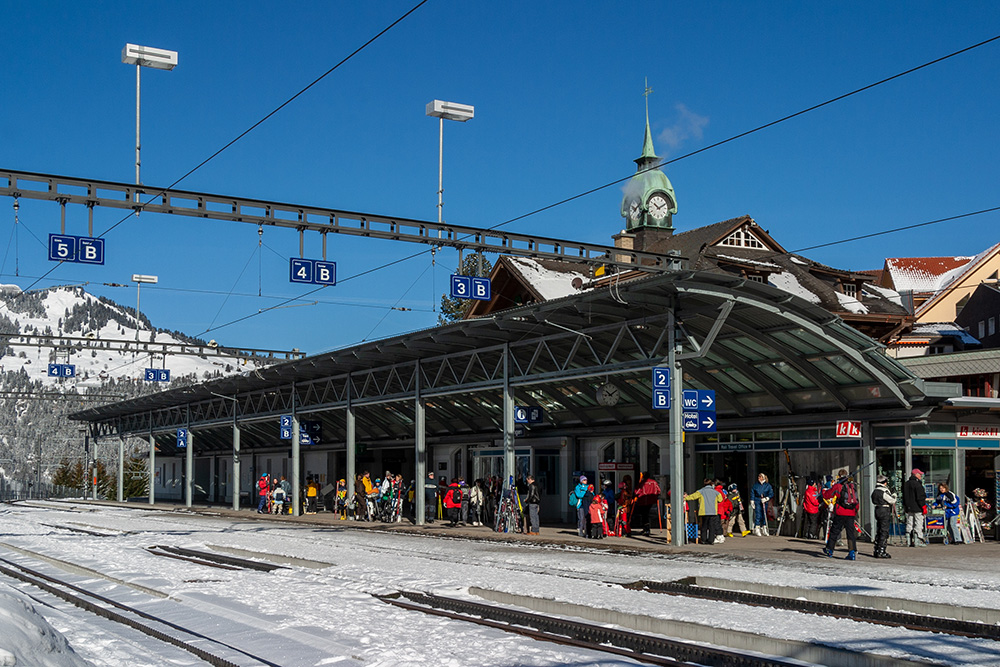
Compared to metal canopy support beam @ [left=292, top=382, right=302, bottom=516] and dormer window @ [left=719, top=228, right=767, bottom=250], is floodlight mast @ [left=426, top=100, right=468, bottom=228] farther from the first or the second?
dormer window @ [left=719, top=228, right=767, bottom=250]

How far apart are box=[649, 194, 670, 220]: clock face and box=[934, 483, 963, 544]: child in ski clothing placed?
143 ft

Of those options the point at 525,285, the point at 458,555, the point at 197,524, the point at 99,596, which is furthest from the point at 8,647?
the point at 525,285

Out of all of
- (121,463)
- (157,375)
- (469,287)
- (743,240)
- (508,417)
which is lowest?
(121,463)

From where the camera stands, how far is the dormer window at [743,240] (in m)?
52.8

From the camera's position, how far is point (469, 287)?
22062 mm

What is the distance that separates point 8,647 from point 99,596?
28.3 ft

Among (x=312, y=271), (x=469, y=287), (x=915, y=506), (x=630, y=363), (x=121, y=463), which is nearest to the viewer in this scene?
(x=312, y=271)

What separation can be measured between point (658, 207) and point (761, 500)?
140 ft

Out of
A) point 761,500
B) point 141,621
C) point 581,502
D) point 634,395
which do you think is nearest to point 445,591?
point 141,621

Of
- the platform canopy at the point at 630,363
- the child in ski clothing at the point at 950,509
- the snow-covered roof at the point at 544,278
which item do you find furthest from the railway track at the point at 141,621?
the snow-covered roof at the point at 544,278

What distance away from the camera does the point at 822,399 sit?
2347 cm

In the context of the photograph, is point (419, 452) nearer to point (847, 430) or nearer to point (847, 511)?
point (847, 430)

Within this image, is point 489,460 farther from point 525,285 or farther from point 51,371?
point 51,371

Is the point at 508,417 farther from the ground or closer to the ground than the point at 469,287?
closer to the ground
